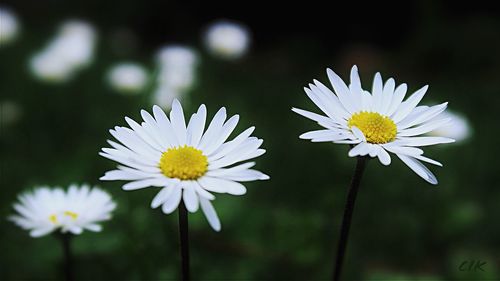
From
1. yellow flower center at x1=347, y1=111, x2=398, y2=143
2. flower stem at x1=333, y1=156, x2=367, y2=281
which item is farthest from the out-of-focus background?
yellow flower center at x1=347, y1=111, x2=398, y2=143

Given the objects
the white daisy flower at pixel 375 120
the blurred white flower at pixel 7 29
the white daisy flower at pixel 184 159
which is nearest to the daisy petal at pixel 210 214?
the white daisy flower at pixel 184 159

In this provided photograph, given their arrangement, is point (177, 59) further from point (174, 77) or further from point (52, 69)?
point (52, 69)

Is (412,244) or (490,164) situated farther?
(490,164)

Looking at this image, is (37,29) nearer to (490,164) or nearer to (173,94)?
(173,94)

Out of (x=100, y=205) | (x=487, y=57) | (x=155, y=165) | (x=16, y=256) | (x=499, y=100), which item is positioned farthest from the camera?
(x=487, y=57)

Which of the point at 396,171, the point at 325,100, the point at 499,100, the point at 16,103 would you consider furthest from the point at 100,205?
the point at 499,100

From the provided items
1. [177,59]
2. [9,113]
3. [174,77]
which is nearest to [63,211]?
[174,77]
